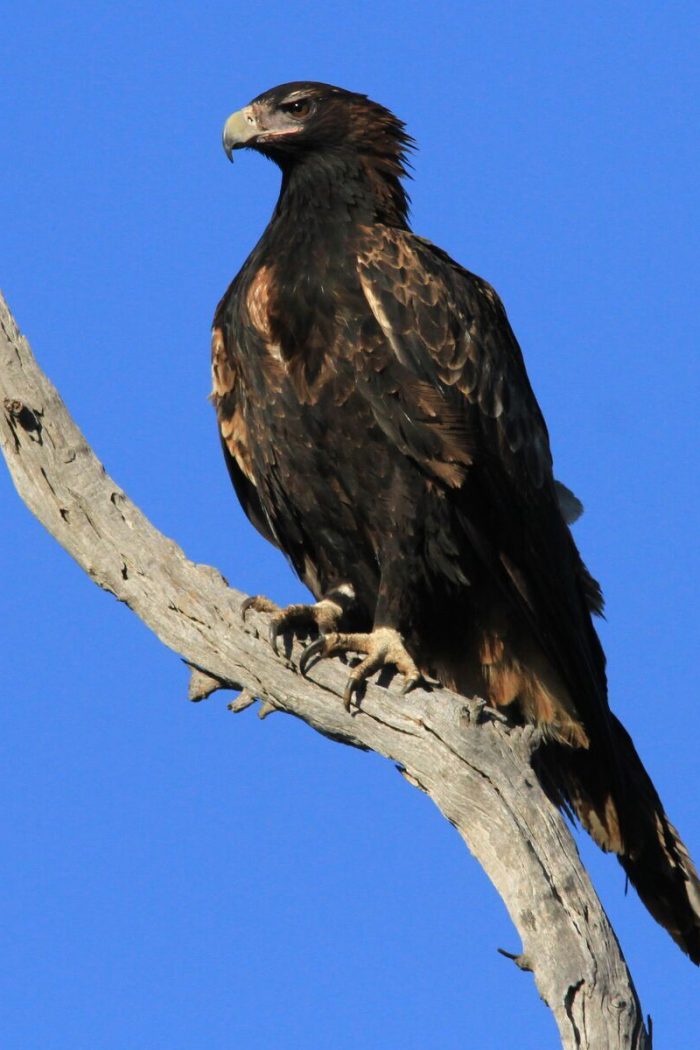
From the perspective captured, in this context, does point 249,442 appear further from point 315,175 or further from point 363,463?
point 315,175

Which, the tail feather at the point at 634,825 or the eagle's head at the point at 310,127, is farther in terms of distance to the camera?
the eagle's head at the point at 310,127

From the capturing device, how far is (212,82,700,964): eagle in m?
6.21

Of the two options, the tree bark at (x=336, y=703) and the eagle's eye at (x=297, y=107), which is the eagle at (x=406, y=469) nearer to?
the eagle's eye at (x=297, y=107)

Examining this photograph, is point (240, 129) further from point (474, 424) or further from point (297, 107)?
point (474, 424)

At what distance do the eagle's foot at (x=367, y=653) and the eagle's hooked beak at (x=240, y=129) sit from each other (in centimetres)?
228

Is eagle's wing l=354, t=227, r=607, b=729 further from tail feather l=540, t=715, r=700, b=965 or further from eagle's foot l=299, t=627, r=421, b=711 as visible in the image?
eagle's foot l=299, t=627, r=421, b=711

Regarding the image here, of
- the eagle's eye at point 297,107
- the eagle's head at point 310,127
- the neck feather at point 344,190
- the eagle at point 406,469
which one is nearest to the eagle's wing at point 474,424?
the eagle at point 406,469

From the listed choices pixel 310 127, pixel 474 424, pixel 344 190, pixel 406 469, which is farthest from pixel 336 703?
pixel 310 127

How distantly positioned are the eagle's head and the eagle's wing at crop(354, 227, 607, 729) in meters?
0.58

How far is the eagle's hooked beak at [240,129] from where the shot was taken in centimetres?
691

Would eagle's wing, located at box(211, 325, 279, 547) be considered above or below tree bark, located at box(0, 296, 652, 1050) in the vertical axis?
above

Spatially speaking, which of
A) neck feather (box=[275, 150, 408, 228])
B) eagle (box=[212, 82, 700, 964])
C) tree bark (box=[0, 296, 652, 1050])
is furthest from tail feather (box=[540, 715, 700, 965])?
neck feather (box=[275, 150, 408, 228])

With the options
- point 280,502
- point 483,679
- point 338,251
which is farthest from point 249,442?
point 483,679

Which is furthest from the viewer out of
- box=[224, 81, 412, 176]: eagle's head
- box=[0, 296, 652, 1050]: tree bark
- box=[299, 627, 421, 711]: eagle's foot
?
box=[224, 81, 412, 176]: eagle's head
